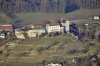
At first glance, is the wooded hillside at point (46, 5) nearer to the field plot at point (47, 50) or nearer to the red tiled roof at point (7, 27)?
the red tiled roof at point (7, 27)

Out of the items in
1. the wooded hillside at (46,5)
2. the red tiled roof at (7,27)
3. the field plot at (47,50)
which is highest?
the wooded hillside at (46,5)

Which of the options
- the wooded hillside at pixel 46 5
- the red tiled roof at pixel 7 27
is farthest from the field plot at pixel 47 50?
the wooded hillside at pixel 46 5

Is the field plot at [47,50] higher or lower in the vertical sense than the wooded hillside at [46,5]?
lower

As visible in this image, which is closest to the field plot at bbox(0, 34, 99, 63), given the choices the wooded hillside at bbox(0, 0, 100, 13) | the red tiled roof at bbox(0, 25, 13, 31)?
the red tiled roof at bbox(0, 25, 13, 31)

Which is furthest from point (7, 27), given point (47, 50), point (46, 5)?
point (46, 5)

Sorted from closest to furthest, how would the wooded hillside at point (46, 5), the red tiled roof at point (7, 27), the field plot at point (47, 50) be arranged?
the field plot at point (47, 50) < the red tiled roof at point (7, 27) < the wooded hillside at point (46, 5)

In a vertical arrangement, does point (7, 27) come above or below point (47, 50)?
above

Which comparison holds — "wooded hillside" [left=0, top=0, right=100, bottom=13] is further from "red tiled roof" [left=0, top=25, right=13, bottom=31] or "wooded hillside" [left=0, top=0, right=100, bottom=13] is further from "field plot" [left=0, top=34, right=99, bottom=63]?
"field plot" [left=0, top=34, right=99, bottom=63]

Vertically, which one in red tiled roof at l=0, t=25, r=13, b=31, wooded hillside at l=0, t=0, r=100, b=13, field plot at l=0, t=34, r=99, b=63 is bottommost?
field plot at l=0, t=34, r=99, b=63

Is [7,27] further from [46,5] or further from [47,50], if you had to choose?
[46,5]
